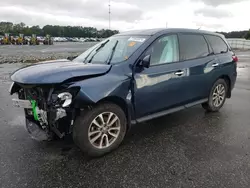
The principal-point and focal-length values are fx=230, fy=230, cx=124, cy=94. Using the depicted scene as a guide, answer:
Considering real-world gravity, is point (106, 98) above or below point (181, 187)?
above

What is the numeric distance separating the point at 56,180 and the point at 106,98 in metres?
1.19

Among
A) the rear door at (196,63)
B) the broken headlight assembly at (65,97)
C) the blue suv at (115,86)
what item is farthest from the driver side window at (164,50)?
the broken headlight assembly at (65,97)

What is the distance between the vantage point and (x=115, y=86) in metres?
3.19

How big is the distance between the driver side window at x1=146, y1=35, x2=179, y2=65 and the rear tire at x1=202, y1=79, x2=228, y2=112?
1454mm

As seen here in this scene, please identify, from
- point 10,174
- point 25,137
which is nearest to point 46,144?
point 25,137

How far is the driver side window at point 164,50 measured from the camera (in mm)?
3710

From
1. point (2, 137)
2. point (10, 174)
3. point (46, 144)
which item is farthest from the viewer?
point (2, 137)

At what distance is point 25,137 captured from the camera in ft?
12.7

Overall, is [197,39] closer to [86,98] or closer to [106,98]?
[106,98]

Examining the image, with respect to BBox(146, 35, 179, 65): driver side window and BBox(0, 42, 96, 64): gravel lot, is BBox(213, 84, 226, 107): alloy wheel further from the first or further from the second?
BBox(0, 42, 96, 64): gravel lot

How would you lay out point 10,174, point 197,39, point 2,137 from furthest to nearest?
point 197,39, point 2,137, point 10,174

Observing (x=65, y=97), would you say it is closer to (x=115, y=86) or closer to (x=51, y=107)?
(x=51, y=107)

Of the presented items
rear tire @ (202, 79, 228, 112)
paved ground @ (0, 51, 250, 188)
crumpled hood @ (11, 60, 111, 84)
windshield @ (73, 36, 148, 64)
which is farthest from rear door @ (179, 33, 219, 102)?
crumpled hood @ (11, 60, 111, 84)

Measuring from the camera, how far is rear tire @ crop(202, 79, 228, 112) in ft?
16.2
